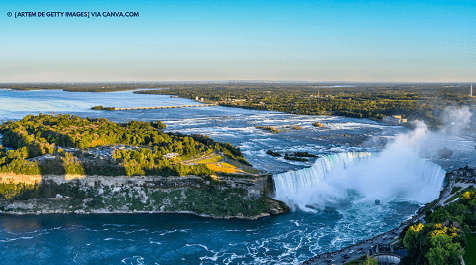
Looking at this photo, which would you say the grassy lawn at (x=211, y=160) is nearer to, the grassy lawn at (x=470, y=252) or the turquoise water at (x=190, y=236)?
the turquoise water at (x=190, y=236)

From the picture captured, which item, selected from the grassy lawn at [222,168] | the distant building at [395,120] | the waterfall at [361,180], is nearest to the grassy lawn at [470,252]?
the waterfall at [361,180]

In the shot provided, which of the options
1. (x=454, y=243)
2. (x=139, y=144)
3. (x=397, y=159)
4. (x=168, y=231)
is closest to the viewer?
(x=454, y=243)

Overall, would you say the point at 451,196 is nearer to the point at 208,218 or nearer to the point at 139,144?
the point at 208,218

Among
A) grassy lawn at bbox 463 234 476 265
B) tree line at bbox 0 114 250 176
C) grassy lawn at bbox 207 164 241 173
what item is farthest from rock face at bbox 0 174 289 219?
grassy lawn at bbox 463 234 476 265

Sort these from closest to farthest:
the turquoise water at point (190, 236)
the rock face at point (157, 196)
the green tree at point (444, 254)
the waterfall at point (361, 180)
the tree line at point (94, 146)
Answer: the green tree at point (444, 254)
the turquoise water at point (190, 236)
the rock face at point (157, 196)
the tree line at point (94, 146)
the waterfall at point (361, 180)

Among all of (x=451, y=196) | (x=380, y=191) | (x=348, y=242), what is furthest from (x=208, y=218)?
(x=451, y=196)

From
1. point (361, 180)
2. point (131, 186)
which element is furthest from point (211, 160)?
point (361, 180)

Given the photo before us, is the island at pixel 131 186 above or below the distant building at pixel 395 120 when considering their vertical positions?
below
